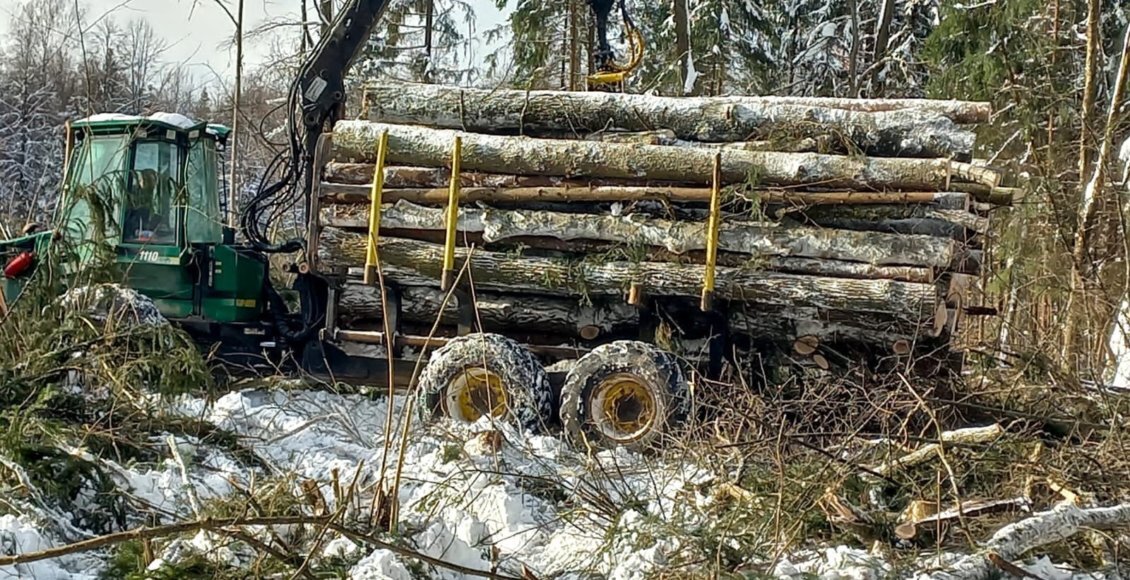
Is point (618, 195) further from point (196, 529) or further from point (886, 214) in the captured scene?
point (196, 529)

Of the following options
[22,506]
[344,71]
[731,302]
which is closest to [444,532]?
[22,506]

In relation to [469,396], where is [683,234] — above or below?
above

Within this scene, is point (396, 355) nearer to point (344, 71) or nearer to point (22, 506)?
point (344, 71)

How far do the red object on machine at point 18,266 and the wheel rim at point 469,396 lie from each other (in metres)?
3.64

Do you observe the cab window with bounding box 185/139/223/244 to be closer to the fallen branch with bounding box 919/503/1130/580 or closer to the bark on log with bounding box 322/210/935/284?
the bark on log with bounding box 322/210/935/284

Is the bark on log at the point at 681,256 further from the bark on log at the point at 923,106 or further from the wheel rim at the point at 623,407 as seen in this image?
the bark on log at the point at 923,106

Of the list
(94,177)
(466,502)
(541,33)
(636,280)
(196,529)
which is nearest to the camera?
(196,529)

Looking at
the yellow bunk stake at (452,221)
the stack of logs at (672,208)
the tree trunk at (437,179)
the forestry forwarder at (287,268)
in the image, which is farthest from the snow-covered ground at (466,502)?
the tree trunk at (437,179)

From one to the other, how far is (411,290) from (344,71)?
213 cm

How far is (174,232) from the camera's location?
9.17m

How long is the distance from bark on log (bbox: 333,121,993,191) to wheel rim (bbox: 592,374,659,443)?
1532mm

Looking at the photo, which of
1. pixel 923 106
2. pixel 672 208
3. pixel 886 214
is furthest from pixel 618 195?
pixel 923 106

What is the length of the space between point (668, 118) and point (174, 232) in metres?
4.17

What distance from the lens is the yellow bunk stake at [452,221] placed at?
8055mm
